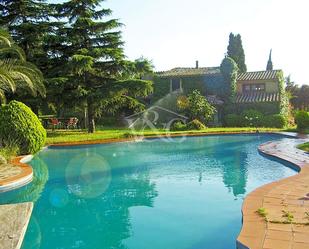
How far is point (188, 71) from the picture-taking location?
37.6m

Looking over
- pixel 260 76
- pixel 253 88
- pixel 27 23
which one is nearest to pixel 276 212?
pixel 27 23

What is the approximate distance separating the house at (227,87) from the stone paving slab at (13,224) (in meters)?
26.8

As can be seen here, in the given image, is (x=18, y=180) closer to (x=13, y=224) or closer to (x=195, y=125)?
(x=13, y=224)

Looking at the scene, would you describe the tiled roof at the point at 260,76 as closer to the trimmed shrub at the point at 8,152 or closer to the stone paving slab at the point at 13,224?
the trimmed shrub at the point at 8,152

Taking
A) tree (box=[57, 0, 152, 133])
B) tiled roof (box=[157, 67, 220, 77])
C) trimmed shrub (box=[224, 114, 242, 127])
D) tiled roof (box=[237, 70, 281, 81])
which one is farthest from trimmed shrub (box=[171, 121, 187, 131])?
tiled roof (box=[237, 70, 281, 81])

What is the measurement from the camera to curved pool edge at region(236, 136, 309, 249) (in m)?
4.77

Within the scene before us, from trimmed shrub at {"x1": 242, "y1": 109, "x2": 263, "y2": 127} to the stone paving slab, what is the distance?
2522 centimetres

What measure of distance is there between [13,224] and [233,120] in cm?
2668

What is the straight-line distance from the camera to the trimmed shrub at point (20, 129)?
13773 millimetres

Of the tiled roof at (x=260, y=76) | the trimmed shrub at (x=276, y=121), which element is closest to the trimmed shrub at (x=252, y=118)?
the trimmed shrub at (x=276, y=121)

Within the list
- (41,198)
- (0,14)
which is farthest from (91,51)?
(41,198)

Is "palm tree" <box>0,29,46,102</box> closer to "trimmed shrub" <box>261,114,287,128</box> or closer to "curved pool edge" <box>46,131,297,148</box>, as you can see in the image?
"curved pool edge" <box>46,131,297,148</box>

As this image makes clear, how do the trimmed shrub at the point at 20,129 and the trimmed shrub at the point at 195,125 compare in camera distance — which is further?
the trimmed shrub at the point at 195,125

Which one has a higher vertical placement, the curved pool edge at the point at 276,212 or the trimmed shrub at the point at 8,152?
the trimmed shrub at the point at 8,152
